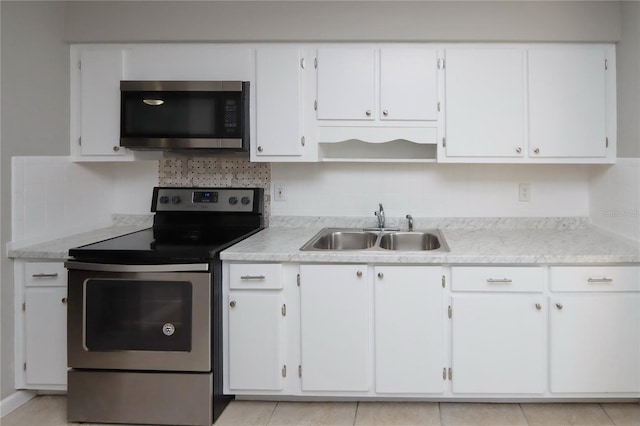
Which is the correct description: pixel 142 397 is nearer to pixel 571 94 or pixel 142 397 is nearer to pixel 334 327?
pixel 334 327

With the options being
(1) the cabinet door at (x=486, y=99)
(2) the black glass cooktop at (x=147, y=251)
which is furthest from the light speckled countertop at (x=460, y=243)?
(1) the cabinet door at (x=486, y=99)

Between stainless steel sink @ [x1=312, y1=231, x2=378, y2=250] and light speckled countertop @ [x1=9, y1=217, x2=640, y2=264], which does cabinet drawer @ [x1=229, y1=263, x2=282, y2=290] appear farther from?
stainless steel sink @ [x1=312, y1=231, x2=378, y2=250]

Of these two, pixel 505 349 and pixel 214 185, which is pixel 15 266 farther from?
pixel 505 349

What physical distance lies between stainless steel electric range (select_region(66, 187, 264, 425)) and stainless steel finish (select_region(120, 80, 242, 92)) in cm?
93

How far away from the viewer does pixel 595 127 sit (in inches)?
110

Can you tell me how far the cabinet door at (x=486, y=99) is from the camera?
2.79 m

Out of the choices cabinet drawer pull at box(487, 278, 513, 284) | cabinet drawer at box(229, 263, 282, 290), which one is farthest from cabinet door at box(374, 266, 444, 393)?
cabinet drawer at box(229, 263, 282, 290)

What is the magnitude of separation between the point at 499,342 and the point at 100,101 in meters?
2.49

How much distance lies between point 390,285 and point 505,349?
615 millimetres

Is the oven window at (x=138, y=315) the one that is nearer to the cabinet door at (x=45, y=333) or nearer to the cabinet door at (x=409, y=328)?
the cabinet door at (x=45, y=333)

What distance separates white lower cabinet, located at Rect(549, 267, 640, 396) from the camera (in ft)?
7.85

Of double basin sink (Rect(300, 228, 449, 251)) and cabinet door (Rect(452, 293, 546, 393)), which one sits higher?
double basin sink (Rect(300, 228, 449, 251))

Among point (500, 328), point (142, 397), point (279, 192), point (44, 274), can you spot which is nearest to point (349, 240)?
point (279, 192)

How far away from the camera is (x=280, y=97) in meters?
2.86
